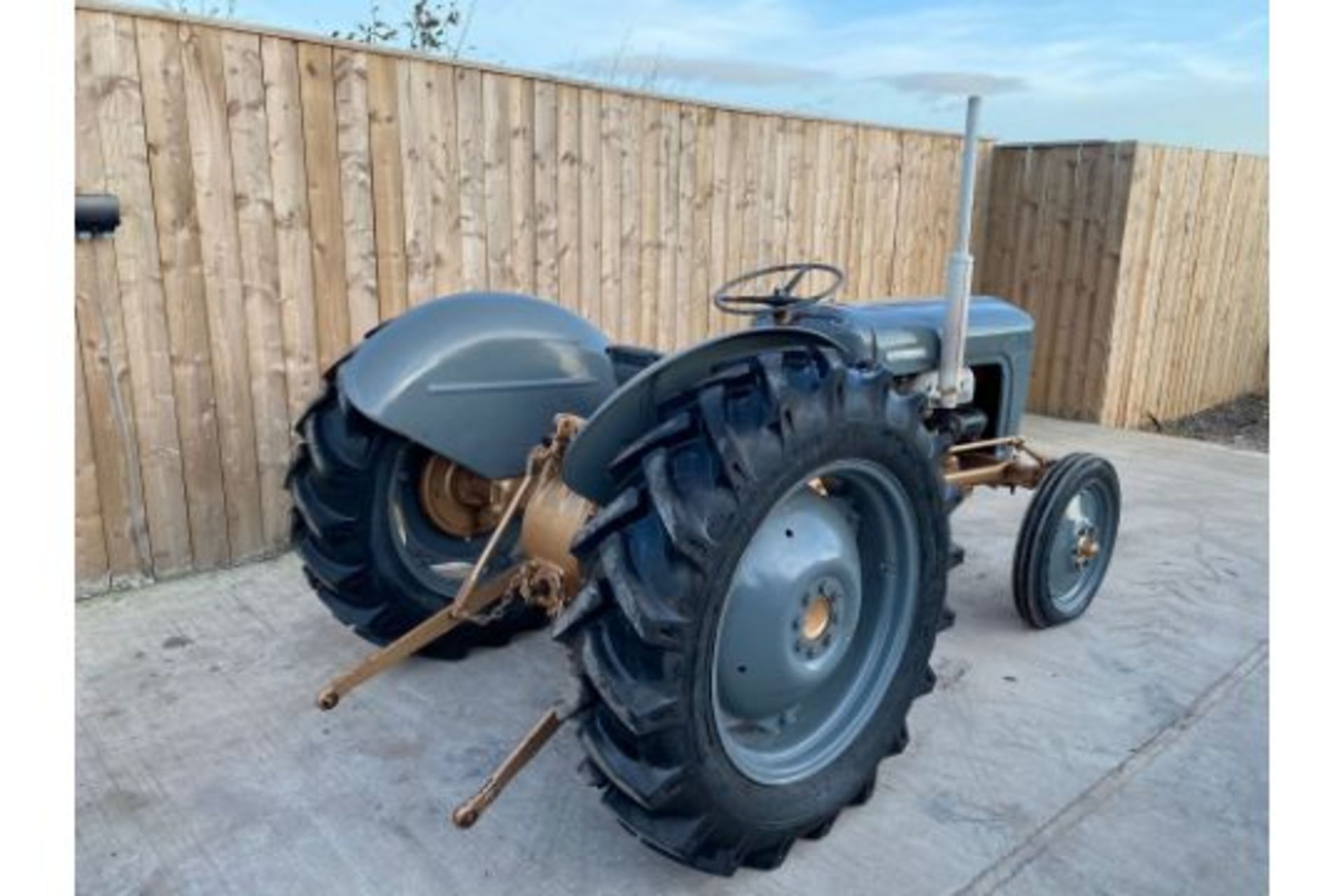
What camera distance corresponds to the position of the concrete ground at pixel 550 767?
201 cm

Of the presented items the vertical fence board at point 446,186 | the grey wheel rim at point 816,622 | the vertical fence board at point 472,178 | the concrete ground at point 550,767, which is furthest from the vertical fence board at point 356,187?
the grey wheel rim at point 816,622

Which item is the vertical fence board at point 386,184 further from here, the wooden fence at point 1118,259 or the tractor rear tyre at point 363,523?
A: the wooden fence at point 1118,259

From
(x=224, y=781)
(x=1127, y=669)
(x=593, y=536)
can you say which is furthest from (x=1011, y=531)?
(x=224, y=781)

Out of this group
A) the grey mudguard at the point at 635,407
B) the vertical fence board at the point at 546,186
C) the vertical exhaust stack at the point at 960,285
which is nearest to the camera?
the grey mudguard at the point at 635,407

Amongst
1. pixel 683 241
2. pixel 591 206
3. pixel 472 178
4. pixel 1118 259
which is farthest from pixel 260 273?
pixel 1118 259

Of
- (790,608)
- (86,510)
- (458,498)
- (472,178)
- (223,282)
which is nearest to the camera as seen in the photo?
(790,608)

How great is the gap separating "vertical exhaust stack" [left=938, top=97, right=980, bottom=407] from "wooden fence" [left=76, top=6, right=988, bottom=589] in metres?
2.05

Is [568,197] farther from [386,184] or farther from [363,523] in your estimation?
[363,523]

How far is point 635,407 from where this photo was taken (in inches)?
74.9

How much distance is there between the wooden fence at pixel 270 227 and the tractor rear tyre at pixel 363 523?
119 centimetres

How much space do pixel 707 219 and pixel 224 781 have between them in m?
3.76

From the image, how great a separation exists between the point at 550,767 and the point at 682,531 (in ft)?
3.29

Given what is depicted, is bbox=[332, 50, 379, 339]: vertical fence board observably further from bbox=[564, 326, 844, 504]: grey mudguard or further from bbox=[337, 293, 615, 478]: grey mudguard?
bbox=[564, 326, 844, 504]: grey mudguard

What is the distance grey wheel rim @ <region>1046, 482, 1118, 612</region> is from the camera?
3211 millimetres
